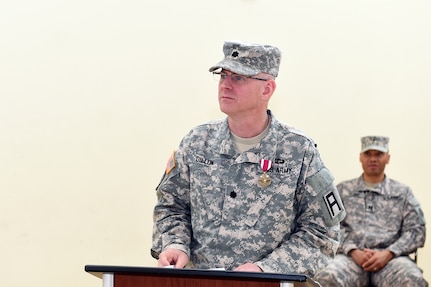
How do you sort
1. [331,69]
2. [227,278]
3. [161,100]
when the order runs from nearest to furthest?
[227,278] → [161,100] → [331,69]

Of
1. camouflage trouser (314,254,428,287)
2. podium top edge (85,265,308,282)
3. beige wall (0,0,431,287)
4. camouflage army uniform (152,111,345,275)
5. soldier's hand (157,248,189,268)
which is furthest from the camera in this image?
beige wall (0,0,431,287)

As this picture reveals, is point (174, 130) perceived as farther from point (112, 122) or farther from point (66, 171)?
point (66, 171)

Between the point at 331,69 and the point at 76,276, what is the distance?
275 centimetres

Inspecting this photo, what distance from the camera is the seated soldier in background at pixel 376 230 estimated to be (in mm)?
5602

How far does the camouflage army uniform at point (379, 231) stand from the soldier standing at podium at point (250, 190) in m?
2.58

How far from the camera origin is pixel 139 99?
602 centimetres

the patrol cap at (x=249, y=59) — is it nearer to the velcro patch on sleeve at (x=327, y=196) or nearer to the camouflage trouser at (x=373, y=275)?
the velcro patch on sleeve at (x=327, y=196)

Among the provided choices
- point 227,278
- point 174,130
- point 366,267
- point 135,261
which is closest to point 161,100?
point 174,130

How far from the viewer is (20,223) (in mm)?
5699

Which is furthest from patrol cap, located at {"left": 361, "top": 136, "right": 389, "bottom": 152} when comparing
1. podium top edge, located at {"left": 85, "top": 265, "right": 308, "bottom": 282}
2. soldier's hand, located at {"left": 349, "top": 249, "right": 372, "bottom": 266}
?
podium top edge, located at {"left": 85, "top": 265, "right": 308, "bottom": 282}

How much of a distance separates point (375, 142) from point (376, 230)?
764 millimetres

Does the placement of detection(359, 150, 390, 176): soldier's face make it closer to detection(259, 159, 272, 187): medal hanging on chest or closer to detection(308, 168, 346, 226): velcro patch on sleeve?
detection(308, 168, 346, 226): velcro patch on sleeve

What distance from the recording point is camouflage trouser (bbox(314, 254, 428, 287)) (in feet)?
18.0

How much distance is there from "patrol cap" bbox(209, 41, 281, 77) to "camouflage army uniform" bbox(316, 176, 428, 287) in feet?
9.16
